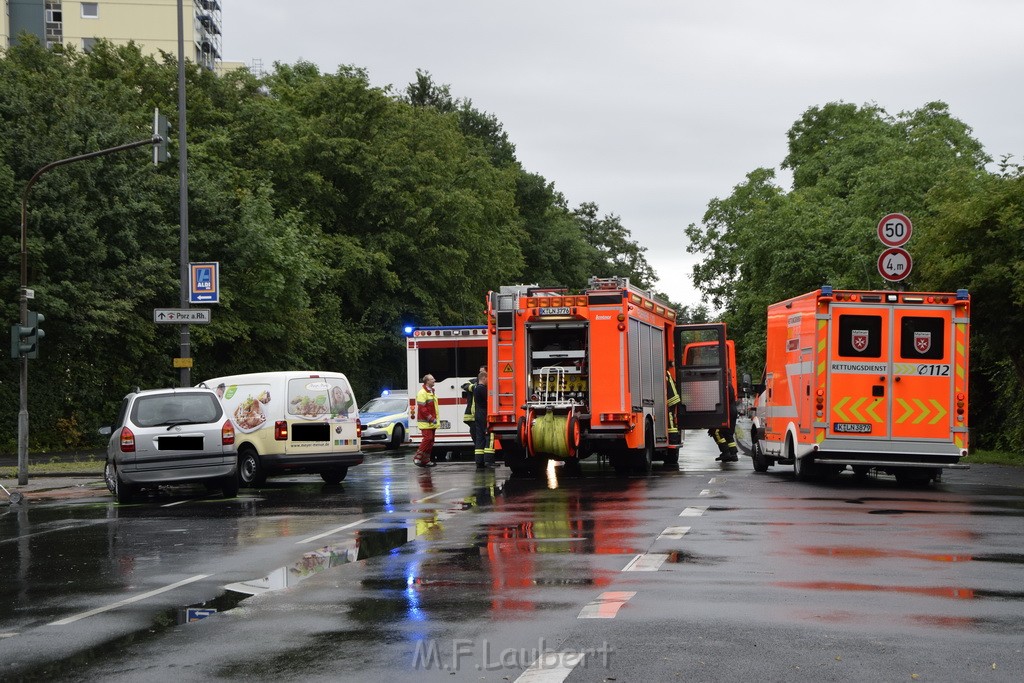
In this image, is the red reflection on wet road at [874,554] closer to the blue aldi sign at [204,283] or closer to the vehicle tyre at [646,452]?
the vehicle tyre at [646,452]

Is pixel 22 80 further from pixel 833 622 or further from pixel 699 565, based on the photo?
pixel 833 622

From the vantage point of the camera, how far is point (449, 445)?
31031mm

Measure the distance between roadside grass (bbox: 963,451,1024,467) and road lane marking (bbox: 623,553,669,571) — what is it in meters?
18.4

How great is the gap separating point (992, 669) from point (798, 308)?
15395 millimetres

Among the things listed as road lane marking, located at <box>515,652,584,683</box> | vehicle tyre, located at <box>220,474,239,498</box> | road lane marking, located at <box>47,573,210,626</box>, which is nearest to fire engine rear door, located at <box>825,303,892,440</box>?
vehicle tyre, located at <box>220,474,239,498</box>

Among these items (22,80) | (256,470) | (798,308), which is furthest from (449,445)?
(22,80)

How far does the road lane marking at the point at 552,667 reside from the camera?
706 cm

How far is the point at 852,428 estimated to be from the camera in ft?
68.4

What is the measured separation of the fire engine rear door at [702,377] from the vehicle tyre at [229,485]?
35.4ft

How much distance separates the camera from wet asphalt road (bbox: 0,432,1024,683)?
7.56 meters

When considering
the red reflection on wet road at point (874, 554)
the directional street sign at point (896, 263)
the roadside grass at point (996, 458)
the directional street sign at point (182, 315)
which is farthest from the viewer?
the roadside grass at point (996, 458)

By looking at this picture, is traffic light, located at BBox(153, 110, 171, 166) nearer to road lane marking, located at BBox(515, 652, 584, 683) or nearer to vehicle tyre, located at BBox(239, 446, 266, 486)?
vehicle tyre, located at BBox(239, 446, 266, 486)

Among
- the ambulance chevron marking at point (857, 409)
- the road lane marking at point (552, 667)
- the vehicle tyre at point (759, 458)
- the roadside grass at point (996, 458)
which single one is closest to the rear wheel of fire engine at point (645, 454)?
the vehicle tyre at point (759, 458)

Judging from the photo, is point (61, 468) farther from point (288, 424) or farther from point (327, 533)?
point (327, 533)
